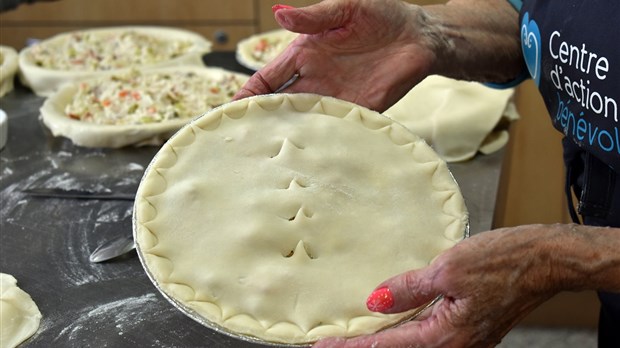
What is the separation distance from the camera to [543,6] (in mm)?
1504

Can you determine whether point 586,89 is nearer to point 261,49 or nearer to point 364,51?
point 364,51

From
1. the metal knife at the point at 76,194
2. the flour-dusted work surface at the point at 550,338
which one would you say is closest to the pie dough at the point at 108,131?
the metal knife at the point at 76,194

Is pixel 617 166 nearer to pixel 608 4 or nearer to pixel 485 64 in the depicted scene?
pixel 608 4

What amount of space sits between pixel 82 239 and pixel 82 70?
3.44ft

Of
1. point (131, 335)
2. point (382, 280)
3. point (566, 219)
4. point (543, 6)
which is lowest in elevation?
point (566, 219)

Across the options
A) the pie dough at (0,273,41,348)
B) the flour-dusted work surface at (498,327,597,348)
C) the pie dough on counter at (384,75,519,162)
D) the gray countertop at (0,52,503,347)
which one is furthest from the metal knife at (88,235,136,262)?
the flour-dusted work surface at (498,327,597,348)

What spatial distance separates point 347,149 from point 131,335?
503 mm

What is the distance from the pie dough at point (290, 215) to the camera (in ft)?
3.71

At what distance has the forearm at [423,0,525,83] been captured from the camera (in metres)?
1.69

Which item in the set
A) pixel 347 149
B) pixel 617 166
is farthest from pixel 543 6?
pixel 347 149

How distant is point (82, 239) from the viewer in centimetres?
164

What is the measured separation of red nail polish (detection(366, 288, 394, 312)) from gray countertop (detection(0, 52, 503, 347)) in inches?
12.5

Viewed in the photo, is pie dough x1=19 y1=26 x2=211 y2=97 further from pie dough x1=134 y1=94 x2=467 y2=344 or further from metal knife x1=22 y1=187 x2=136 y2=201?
pie dough x1=134 y1=94 x2=467 y2=344

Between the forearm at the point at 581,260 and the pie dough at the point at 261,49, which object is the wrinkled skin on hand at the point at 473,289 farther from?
the pie dough at the point at 261,49
